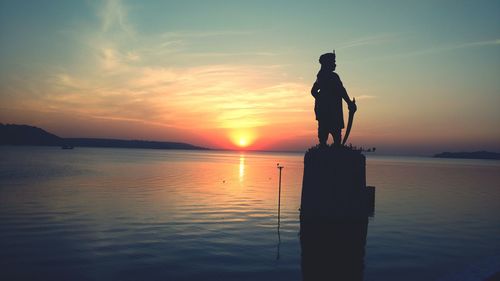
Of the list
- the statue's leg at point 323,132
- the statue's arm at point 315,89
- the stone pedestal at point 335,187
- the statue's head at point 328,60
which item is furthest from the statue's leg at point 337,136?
the statue's head at point 328,60

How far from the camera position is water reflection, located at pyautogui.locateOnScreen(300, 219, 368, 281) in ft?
37.3

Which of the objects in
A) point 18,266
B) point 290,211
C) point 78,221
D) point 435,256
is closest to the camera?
point 18,266

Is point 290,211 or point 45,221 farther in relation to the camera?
point 290,211

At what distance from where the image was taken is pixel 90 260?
40.3 ft

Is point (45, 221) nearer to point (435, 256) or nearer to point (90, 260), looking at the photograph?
point (90, 260)

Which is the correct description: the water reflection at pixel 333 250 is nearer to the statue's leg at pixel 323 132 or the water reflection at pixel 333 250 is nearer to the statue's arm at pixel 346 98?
the statue's leg at pixel 323 132

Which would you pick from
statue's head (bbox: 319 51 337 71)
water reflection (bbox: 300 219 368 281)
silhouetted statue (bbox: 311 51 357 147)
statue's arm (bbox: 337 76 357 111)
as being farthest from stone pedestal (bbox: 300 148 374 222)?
statue's head (bbox: 319 51 337 71)

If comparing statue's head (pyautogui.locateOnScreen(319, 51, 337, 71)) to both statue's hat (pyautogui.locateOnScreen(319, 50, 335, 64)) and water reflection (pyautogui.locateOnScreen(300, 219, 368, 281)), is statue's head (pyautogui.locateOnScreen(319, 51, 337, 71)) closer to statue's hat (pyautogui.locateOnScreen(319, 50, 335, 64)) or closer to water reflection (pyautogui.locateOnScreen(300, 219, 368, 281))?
statue's hat (pyautogui.locateOnScreen(319, 50, 335, 64))

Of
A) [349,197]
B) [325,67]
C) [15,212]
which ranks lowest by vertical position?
[15,212]

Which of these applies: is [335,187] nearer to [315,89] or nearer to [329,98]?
[329,98]

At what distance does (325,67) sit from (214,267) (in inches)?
Result: 385

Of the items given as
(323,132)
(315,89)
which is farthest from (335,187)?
(315,89)

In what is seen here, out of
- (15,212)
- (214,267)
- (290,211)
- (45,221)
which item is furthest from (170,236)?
(15,212)

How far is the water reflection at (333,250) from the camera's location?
37.3 feet
